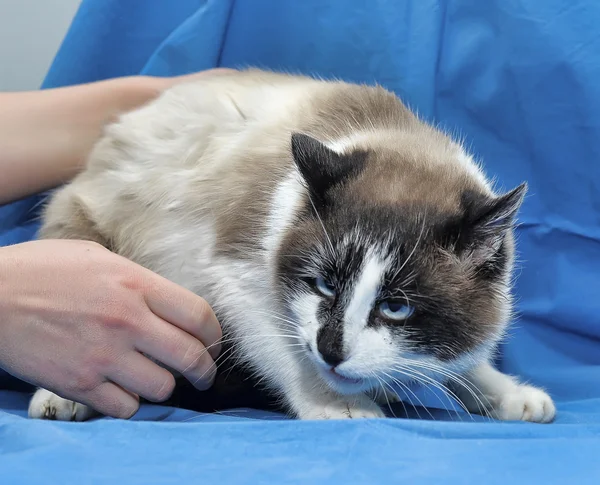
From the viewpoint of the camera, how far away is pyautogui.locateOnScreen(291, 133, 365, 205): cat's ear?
106 centimetres

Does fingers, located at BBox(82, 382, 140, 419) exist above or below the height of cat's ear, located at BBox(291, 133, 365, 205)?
below

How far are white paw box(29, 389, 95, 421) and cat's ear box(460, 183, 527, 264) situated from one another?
0.75 metres

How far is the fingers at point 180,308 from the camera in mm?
1119

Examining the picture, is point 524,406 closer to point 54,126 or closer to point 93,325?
point 93,325

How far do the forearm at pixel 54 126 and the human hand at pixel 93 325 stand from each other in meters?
0.53

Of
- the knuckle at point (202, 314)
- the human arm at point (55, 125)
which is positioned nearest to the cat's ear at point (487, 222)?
the knuckle at point (202, 314)

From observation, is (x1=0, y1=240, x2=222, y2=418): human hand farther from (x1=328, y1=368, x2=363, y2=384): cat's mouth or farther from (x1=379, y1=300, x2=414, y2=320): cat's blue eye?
(x1=379, y1=300, x2=414, y2=320): cat's blue eye

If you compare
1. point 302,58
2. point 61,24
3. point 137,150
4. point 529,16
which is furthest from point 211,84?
point 61,24

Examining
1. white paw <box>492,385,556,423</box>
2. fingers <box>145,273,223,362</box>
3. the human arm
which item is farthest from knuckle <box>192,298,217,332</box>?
the human arm

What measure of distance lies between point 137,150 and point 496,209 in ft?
2.84

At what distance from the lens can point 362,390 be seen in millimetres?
1118

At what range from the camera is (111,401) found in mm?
1088

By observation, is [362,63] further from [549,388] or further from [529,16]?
[549,388]

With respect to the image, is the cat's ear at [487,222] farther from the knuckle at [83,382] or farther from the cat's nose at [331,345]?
the knuckle at [83,382]
